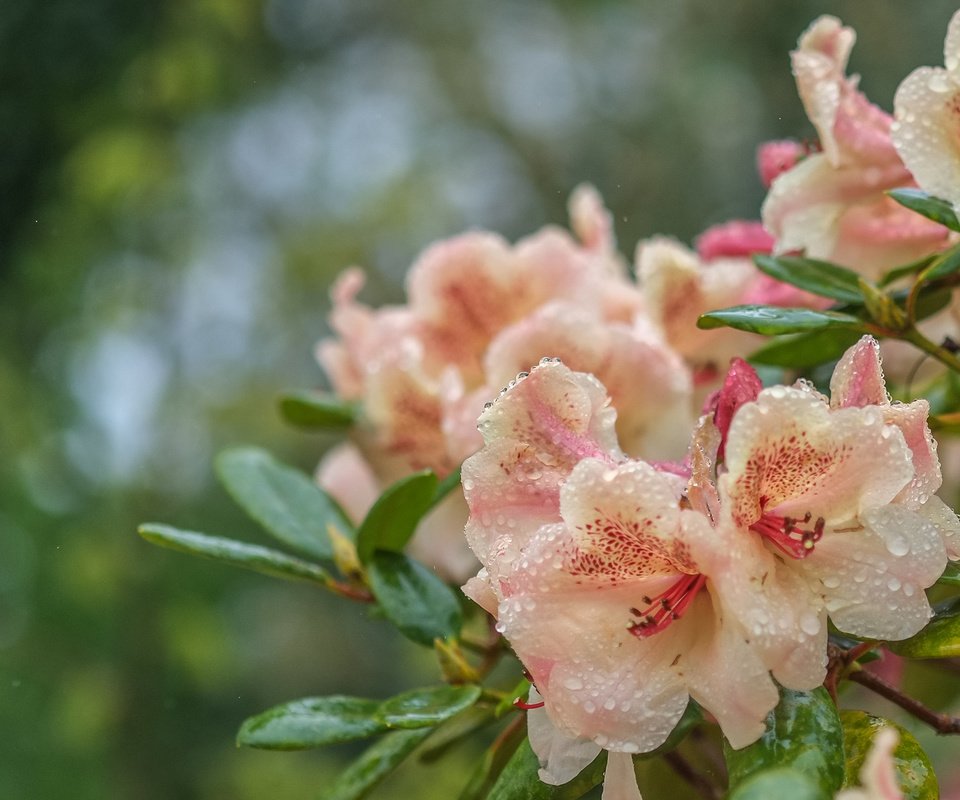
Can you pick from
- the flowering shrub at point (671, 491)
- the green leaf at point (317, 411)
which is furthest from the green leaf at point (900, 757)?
the green leaf at point (317, 411)

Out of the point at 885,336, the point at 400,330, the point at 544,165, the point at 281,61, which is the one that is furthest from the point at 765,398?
the point at 544,165

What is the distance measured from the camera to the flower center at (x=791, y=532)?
14.7 inches

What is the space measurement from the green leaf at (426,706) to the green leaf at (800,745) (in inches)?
4.7

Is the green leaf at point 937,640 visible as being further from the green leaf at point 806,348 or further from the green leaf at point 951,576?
the green leaf at point 806,348

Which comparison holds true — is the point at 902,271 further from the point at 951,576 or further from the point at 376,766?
the point at 376,766

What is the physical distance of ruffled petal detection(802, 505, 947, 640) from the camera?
14.5 inches

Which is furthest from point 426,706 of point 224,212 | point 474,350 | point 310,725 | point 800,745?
point 224,212

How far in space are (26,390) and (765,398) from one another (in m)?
3.77

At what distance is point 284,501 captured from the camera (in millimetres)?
645

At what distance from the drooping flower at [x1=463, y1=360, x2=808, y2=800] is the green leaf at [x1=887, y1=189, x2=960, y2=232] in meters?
0.15

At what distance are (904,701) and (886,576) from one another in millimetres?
77

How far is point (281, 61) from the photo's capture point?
4.27 metres

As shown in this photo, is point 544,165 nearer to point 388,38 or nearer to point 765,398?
point 388,38

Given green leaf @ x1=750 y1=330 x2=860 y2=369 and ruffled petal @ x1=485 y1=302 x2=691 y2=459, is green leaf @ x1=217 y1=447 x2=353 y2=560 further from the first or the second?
green leaf @ x1=750 y1=330 x2=860 y2=369
